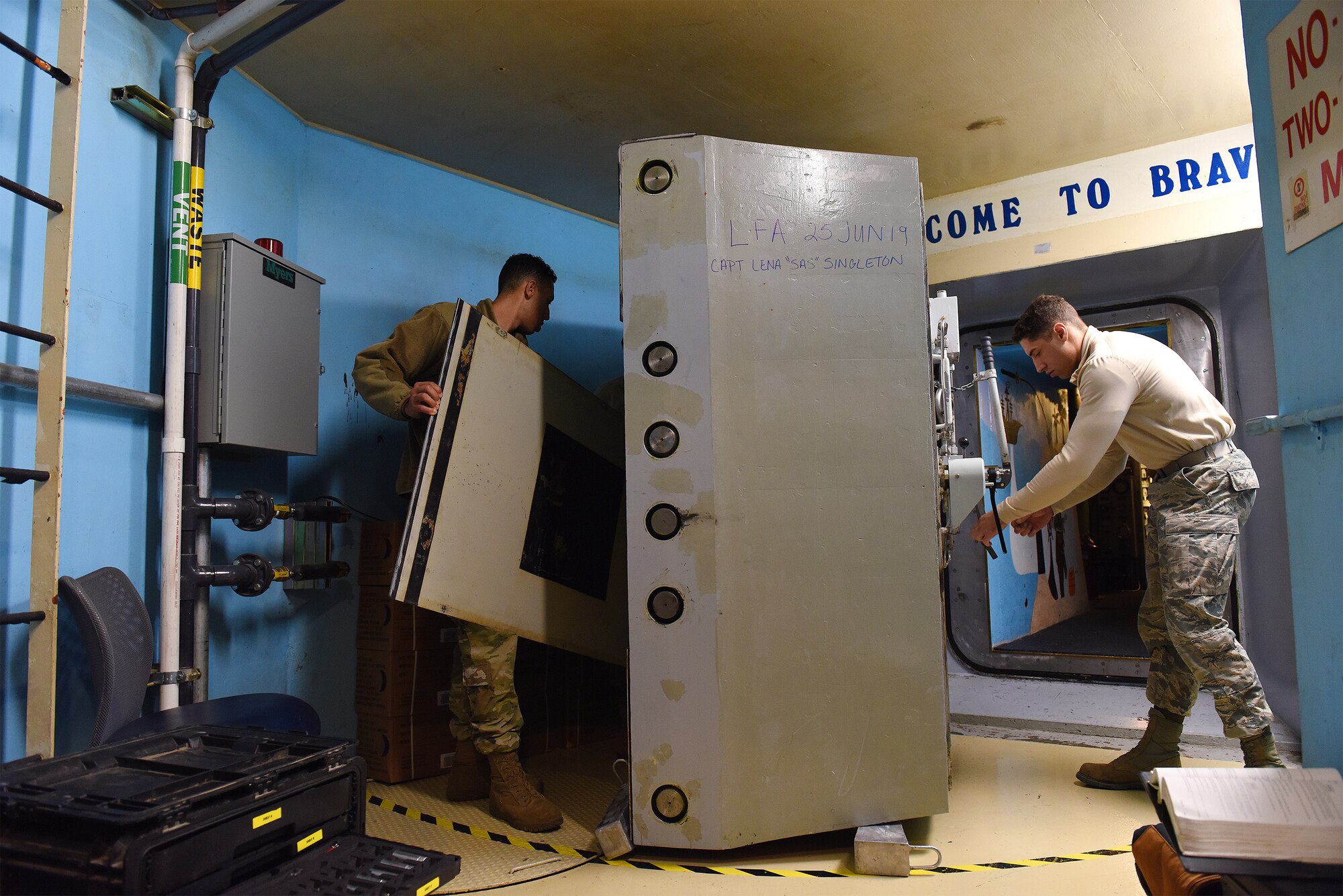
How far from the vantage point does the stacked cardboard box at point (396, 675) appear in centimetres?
281

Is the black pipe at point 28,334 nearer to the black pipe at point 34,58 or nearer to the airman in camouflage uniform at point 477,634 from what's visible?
the black pipe at point 34,58

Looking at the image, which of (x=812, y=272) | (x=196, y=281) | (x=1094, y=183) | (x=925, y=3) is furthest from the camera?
(x=1094, y=183)

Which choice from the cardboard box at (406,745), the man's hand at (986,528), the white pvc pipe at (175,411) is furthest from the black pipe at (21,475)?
the man's hand at (986,528)

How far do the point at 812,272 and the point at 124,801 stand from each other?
1978mm

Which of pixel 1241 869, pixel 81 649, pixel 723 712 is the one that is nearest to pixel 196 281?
pixel 81 649

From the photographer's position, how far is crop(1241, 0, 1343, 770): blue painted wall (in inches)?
58.6

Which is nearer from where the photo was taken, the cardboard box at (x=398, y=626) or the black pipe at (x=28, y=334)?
the black pipe at (x=28, y=334)

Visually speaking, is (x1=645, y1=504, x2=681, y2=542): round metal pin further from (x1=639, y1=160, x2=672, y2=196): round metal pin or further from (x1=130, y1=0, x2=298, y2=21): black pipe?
(x1=130, y1=0, x2=298, y2=21): black pipe

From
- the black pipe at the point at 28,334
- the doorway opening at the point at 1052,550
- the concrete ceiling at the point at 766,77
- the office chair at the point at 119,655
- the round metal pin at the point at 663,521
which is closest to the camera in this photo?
the black pipe at the point at 28,334

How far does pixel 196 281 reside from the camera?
236cm

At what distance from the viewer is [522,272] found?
9.58 ft

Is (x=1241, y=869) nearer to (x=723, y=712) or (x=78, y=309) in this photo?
(x=723, y=712)

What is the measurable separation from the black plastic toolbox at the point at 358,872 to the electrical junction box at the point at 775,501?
0.63m

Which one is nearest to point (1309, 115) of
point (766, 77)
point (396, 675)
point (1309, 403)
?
point (1309, 403)
